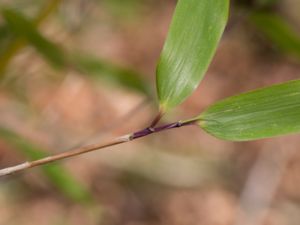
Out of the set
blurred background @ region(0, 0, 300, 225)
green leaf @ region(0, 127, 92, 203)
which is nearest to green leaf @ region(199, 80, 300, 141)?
green leaf @ region(0, 127, 92, 203)

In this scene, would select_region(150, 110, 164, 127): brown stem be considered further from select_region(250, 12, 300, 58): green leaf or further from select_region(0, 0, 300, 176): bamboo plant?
select_region(250, 12, 300, 58): green leaf

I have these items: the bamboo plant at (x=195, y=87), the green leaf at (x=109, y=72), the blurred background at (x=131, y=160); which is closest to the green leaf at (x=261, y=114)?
the bamboo plant at (x=195, y=87)

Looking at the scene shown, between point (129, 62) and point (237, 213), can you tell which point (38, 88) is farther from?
point (237, 213)

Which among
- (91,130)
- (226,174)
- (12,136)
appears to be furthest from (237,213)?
(12,136)

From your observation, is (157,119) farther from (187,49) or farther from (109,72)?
(109,72)

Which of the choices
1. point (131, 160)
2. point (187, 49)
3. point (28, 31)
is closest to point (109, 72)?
point (28, 31)
